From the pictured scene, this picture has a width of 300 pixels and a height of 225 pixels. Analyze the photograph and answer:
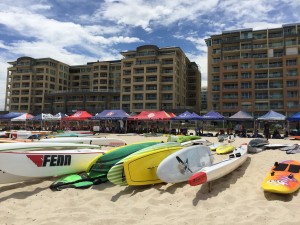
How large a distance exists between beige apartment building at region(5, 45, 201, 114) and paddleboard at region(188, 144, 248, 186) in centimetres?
4715

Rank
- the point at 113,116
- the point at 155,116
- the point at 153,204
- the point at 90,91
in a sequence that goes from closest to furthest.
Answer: the point at 153,204
the point at 155,116
the point at 113,116
the point at 90,91

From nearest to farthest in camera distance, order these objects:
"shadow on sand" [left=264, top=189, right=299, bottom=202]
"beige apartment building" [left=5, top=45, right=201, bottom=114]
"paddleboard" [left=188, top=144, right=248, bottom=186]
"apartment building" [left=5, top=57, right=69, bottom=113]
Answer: "shadow on sand" [left=264, top=189, right=299, bottom=202] < "paddleboard" [left=188, top=144, right=248, bottom=186] < "beige apartment building" [left=5, top=45, right=201, bottom=114] < "apartment building" [left=5, top=57, right=69, bottom=113]

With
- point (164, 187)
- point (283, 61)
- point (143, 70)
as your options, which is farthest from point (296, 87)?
point (164, 187)

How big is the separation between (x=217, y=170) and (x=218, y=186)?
47cm

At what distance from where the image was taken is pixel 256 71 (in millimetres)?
53594

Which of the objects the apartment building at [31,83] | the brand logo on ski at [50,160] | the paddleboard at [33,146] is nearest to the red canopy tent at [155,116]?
the paddleboard at [33,146]

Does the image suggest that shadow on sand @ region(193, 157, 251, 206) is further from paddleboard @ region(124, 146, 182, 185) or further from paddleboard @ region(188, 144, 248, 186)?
paddleboard @ region(124, 146, 182, 185)

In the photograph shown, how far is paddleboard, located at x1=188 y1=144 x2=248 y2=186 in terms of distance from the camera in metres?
5.74

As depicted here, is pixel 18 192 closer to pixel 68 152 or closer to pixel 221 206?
pixel 68 152

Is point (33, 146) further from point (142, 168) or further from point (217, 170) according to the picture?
point (217, 170)

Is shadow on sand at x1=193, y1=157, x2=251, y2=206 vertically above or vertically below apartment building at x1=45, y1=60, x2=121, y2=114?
below

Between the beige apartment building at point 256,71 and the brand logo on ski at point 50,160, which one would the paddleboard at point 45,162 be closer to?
the brand logo on ski at point 50,160

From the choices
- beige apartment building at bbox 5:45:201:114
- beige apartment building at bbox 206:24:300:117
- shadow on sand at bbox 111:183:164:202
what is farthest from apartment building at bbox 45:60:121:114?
shadow on sand at bbox 111:183:164:202

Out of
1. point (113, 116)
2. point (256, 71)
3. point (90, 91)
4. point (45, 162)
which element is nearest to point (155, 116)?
point (113, 116)
